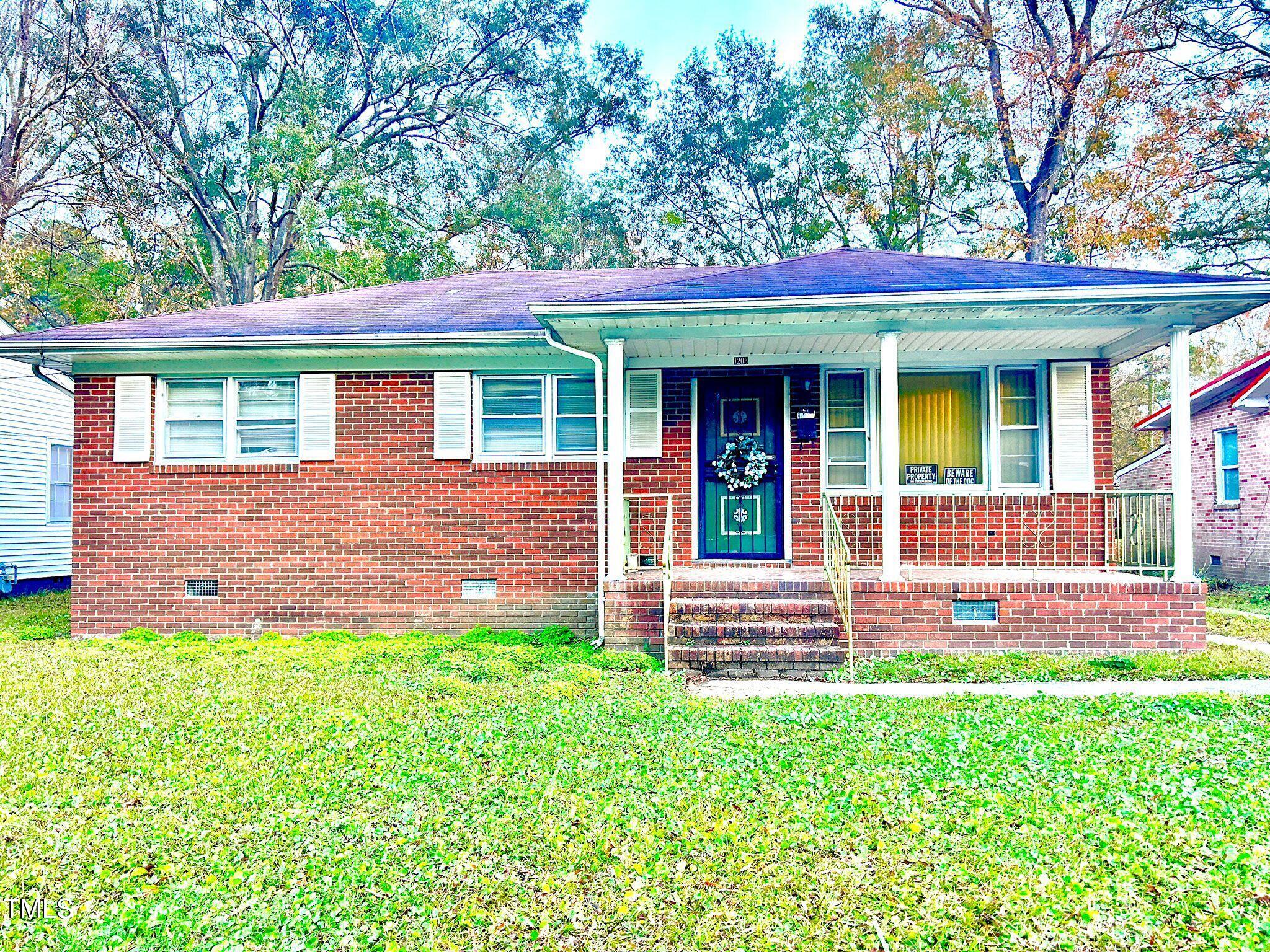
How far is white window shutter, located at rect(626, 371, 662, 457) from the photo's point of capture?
30.3ft

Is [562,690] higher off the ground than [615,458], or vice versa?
[615,458]

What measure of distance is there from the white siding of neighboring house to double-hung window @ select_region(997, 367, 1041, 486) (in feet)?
49.5

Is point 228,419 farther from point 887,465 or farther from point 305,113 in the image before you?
point 305,113

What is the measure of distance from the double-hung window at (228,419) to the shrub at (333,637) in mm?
2082

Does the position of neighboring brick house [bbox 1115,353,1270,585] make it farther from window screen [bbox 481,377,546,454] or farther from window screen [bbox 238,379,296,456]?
window screen [bbox 238,379,296,456]

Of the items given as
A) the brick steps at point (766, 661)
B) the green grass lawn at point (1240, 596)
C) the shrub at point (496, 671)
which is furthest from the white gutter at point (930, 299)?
the green grass lawn at point (1240, 596)

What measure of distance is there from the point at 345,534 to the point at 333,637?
1.15 meters

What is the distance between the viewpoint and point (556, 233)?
23.3m

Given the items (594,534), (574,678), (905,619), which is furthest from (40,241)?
(905,619)

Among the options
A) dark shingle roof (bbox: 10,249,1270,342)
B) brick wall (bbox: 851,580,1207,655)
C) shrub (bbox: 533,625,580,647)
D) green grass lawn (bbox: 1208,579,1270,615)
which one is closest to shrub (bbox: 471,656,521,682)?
shrub (bbox: 533,625,580,647)

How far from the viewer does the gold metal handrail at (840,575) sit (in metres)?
7.07

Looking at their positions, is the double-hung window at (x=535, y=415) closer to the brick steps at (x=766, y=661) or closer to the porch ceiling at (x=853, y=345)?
the porch ceiling at (x=853, y=345)

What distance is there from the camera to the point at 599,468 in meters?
8.70

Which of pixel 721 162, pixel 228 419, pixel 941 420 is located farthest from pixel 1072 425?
pixel 721 162
